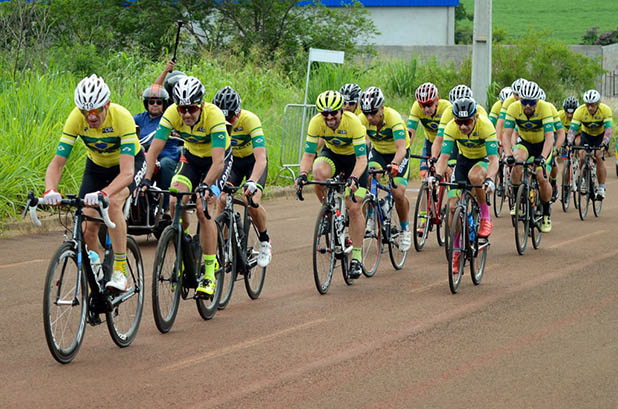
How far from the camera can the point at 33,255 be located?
42.1 ft

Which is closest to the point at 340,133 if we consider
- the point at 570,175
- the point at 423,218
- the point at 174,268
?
the point at 423,218

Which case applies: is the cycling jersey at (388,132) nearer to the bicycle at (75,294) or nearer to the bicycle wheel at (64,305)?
the bicycle at (75,294)

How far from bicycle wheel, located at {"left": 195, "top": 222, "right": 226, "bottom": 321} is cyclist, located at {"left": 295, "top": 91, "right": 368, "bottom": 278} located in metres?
1.35

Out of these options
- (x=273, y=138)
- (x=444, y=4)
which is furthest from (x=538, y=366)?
(x=444, y=4)

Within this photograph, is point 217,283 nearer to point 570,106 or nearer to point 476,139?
point 476,139

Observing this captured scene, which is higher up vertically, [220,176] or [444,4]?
[444,4]

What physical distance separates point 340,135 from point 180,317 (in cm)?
284

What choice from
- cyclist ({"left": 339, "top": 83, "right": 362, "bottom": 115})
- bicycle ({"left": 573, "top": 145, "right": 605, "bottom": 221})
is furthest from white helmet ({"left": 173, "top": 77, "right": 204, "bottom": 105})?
bicycle ({"left": 573, "top": 145, "right": 605, "bottom": 221})

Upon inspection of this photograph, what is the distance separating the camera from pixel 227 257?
941 centimetres

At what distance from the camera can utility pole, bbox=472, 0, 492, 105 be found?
2516 centimetres

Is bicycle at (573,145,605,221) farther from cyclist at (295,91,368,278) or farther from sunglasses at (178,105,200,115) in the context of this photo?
sunglasses at (178,105,200,115)

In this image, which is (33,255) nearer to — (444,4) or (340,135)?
(340,135)

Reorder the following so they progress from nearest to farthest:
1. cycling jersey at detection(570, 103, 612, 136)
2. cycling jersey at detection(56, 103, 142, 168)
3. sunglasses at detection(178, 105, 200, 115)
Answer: cycling jersey at detection(56, 103, 142, 168) → sunglasses at detection(178, 105, 200, 115) → cycling jersey at detection(570, 103, 612, 136)

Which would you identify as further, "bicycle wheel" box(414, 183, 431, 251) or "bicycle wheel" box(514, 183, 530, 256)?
"bicycle wheel" box(414, 183, 431, 251)
